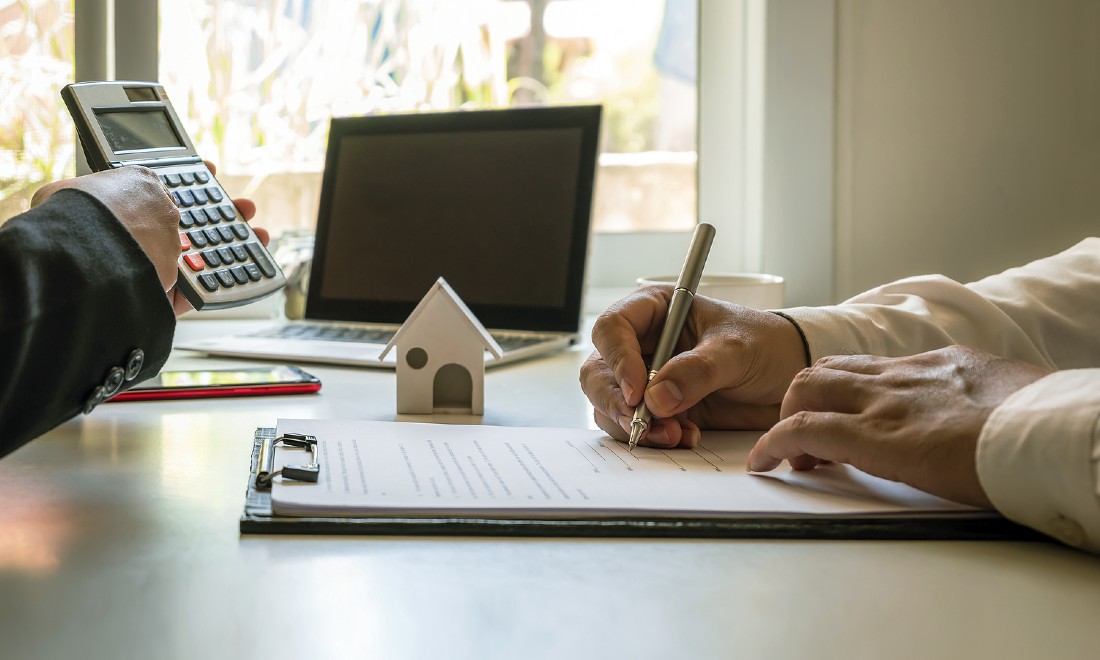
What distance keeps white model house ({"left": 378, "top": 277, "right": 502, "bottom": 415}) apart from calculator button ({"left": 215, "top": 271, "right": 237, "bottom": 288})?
17cm

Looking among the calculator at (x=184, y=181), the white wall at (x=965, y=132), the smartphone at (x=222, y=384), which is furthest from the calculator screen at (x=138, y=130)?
the white wall at (x=965, y=132)

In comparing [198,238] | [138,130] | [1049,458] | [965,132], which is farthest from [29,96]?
[1049,458]

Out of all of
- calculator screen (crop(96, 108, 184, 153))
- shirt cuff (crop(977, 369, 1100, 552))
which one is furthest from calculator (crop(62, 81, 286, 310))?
shirt cuff (crop(977, 369, 1100, 552))

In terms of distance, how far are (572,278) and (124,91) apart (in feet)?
1.71

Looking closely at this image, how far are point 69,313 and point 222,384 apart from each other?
1.13 feet

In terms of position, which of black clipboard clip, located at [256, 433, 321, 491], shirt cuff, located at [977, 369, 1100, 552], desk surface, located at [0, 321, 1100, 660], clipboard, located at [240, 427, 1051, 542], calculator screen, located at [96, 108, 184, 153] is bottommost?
desk surface, located at [0, 321, 1100, 660]

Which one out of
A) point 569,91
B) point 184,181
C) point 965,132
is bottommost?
point 184,181

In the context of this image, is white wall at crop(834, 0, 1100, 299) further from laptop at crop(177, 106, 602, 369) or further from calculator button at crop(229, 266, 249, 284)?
calculator button at crop(229, 266, 249, 284)

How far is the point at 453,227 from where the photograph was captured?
1271mm

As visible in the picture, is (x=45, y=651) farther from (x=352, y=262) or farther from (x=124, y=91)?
(x=352, y=262)

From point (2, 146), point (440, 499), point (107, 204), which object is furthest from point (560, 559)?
point (2, 146)

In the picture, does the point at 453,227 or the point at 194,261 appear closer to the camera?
the point at 194,261

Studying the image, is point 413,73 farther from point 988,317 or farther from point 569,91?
point 988,317

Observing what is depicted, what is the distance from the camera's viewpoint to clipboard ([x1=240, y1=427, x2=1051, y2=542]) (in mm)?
482
